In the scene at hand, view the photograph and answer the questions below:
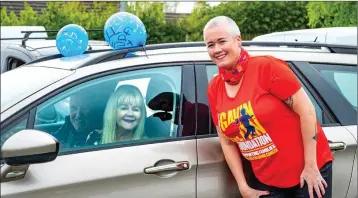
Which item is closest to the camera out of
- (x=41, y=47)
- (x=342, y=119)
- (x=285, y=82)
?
(x=285, y=82)

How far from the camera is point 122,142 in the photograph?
2.68 meters

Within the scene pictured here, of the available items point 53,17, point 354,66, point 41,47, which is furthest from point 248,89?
point 53,17

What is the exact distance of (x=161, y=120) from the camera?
2.81 m

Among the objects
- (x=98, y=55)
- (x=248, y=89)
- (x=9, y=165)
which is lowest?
(x=9, y=165)

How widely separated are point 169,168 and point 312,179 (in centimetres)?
71

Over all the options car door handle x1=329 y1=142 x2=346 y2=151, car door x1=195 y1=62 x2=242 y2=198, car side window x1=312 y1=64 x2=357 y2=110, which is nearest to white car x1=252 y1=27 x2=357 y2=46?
car side window x1=312 y1=64 x2=357 y2=110

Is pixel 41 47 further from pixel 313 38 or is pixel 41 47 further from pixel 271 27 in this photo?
pixel 271 27

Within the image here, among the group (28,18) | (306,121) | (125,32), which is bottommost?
(306,121)

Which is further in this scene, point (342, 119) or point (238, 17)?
point (238, 17)

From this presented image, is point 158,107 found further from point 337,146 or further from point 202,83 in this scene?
point 337,146

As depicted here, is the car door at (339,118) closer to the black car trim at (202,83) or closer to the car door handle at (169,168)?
the black car trim at (202,83)

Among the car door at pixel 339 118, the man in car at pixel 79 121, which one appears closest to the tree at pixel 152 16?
the car door at pixel 339 118

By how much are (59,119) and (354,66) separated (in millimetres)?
A: 1896

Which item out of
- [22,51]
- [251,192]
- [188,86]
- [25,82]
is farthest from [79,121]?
[22,51]
